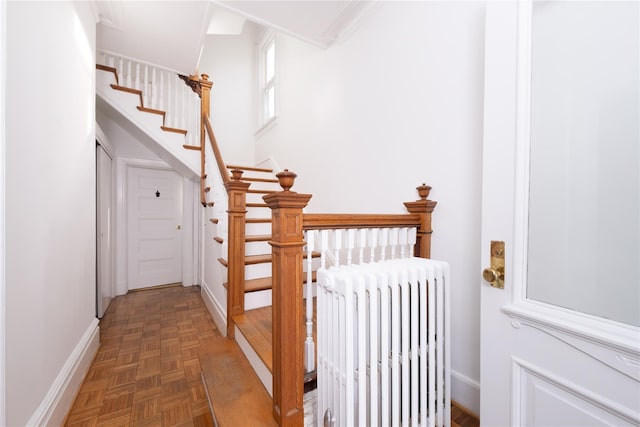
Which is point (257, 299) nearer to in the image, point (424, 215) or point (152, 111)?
point (424, 215)

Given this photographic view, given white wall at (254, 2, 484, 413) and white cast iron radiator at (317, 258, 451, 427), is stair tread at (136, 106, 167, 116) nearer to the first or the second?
white wall at (254, 2, 484, 413)

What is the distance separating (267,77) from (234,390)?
4.23m

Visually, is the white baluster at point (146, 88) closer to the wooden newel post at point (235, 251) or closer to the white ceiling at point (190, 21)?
the white ceiling at point (190, 21)

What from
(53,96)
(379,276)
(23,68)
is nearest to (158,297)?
(53,96)

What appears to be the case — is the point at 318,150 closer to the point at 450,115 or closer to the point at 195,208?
the point at 450,115

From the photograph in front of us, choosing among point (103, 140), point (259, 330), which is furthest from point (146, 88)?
point (259, 330)

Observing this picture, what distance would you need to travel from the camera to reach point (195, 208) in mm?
4137

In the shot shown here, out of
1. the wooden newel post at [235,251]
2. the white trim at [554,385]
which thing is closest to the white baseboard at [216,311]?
the wooden newel post at [235,251]

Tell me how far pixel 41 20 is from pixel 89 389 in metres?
2.17

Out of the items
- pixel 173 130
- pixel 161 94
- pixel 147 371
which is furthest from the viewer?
pixel 161 94

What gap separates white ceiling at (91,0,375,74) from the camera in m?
1.98

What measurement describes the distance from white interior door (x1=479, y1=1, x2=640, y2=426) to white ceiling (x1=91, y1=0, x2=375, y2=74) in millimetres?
1477

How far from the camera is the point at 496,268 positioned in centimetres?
97

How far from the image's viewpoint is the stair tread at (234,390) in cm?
119
